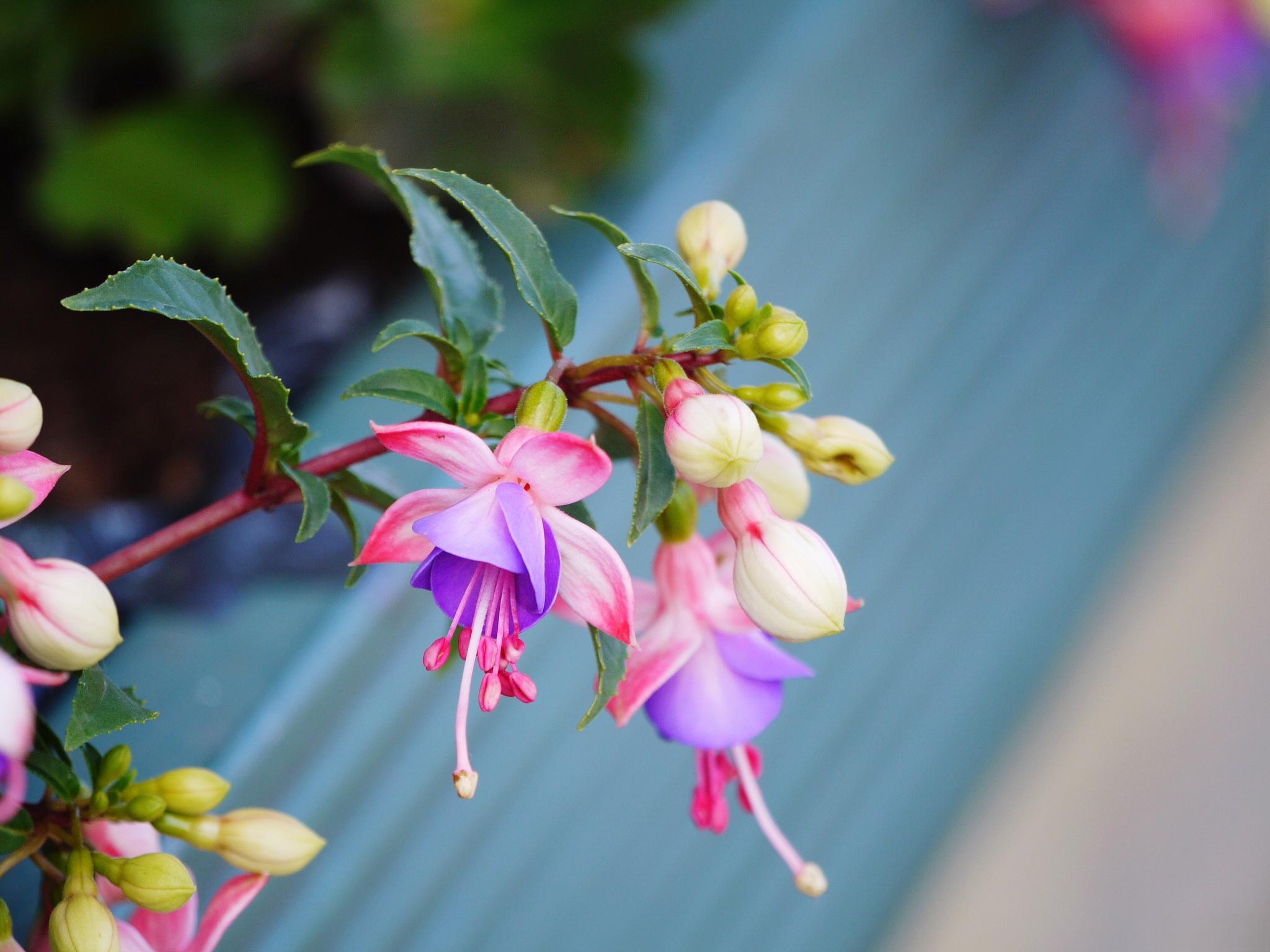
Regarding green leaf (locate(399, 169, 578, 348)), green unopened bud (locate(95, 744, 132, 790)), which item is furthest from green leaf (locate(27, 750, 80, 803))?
green leaf (locate(399, 169, 578, 348))

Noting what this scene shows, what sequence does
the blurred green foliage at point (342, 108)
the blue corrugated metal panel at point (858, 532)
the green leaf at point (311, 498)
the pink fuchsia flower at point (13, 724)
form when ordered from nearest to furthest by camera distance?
the pink fuchsia flower at point (13, 724) → the green leaf at point (311, 498) → the blue corrugated metal panel at point (858, 532) → the blurred green foliage at point (342, 108)

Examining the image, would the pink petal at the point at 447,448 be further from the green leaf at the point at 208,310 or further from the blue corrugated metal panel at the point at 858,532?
the blue corrugated metal panel at the point at 858,532

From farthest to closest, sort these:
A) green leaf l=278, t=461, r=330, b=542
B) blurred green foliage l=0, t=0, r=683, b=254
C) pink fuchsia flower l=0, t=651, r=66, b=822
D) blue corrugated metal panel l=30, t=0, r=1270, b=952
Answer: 1. blurred green foliage l=0, t=0, r=683, b=254
2. blue corrugated metal panel l=30, t=0, r=1270, b=952
3. green leaf l=278, t=461, r=330, b=542
4. pink fuchsia flower l=0, t=651, r=66, b=822

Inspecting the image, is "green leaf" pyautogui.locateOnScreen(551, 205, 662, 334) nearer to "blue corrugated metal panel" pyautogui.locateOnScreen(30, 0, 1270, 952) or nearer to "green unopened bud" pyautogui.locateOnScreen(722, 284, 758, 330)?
"green unopened bud" pyautogui.locateOnScreen(722, 284, 758, 330)

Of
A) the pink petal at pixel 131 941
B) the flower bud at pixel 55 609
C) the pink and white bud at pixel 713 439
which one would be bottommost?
the pink petal at pixel 131 941

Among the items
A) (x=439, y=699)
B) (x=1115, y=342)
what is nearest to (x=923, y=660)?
(x=1115, y=342)

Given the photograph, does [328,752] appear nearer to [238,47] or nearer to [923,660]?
[238,47]

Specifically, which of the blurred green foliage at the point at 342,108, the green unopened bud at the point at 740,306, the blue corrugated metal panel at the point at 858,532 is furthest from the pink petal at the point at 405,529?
the blurred green foliage at the point at 342,108
